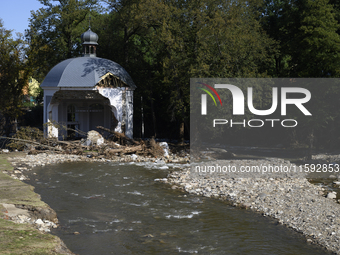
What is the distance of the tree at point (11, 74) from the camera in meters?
27.5

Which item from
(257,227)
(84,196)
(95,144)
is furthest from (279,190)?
(95,144)

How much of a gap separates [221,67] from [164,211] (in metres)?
13.5

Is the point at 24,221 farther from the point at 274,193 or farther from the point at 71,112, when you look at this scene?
the point at 71,112

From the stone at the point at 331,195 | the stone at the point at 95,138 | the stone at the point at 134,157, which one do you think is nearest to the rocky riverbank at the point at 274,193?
the stone at the point at 331,195

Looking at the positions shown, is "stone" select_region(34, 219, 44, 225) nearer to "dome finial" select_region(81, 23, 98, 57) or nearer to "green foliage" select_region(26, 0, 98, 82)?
"dome finial" select_region(81, 23, 98, 57)

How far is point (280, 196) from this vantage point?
12.0 m

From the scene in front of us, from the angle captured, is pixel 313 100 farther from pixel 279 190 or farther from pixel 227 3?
pixel 279 190

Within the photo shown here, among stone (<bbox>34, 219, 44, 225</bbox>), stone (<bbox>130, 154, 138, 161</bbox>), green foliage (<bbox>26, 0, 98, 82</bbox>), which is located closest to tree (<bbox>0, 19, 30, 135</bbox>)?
green foliage (<bbox>26, 0, 98, 82</bbox>)

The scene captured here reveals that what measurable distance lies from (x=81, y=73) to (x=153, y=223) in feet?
57.8

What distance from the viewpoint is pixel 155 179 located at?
15.4m

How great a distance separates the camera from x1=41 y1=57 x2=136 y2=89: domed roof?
80.9ft

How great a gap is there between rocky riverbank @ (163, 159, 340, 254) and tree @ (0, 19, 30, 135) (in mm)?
16616

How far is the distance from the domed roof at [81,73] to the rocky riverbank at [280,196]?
10896 mm

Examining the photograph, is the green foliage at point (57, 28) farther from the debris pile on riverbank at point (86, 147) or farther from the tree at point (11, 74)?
the debris pile on riverbank at point (86, 147)
